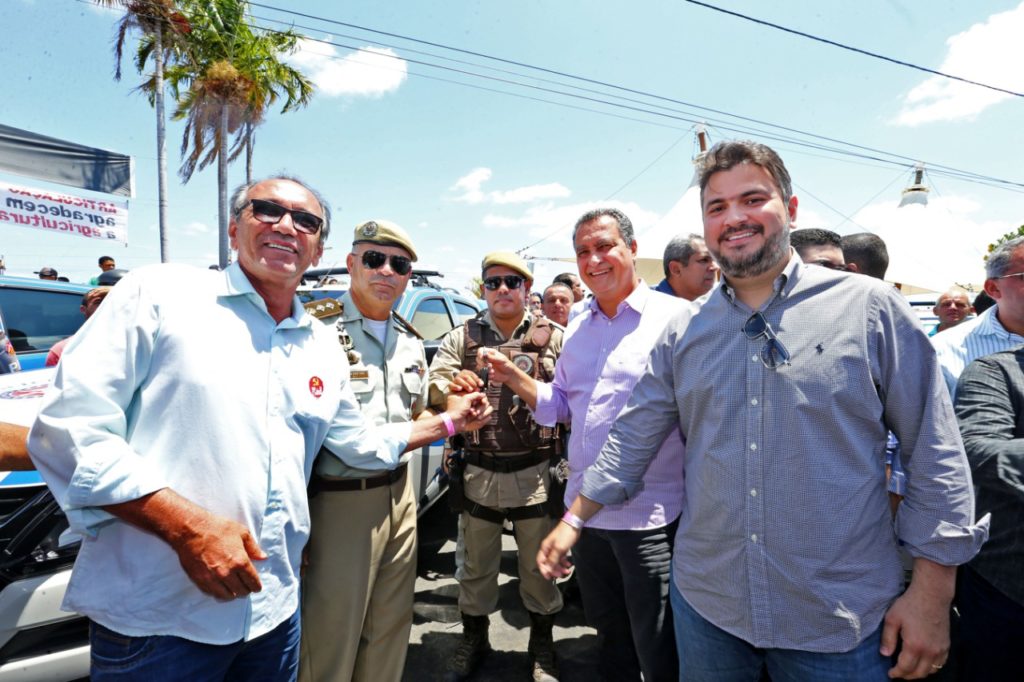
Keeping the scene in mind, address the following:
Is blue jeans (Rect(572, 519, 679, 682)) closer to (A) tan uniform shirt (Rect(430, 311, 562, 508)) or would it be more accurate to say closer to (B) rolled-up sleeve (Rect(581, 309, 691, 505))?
(B) rolled-up sleeve (Rect(581, 309, 691, 505))

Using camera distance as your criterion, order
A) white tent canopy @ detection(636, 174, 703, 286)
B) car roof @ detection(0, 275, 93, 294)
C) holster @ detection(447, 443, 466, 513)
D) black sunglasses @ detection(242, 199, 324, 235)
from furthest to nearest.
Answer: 1. white tent canopy @ detection(636, 174, 703, 286)
2. car roof @ detection(0, 275, 93, 294)
3. holster @ detection(447, 443, 466, 513)
4. black sunglasses @ detection(242, 199, 324, 235)

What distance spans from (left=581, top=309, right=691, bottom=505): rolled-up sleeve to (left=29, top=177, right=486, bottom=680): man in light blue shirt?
0.99 m

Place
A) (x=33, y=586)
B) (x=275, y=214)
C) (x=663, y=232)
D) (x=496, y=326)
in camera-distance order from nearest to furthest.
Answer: (x=275, y=214), (x=33, y=586), (x=496, y=326), (x=663, y=232)

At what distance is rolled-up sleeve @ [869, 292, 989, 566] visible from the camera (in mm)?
1166

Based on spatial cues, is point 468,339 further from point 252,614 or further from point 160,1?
point 160,1

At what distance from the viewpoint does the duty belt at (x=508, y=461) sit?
2.79m

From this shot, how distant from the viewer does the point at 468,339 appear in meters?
3.01

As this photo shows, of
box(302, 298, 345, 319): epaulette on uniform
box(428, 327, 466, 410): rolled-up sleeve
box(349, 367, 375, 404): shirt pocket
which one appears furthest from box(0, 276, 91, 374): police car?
box(349, 367, 375, 404): shirt pocket

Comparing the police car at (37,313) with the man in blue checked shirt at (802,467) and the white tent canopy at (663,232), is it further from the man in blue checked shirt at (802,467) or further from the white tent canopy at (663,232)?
the white tent canopy at (663,232)

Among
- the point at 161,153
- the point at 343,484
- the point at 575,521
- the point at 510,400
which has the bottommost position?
the point at 343,484

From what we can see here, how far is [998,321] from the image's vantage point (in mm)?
1924

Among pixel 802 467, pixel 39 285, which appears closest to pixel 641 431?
pixel 802 467

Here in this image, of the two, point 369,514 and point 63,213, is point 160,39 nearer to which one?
point 63,213

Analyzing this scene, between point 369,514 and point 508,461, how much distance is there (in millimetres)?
902
